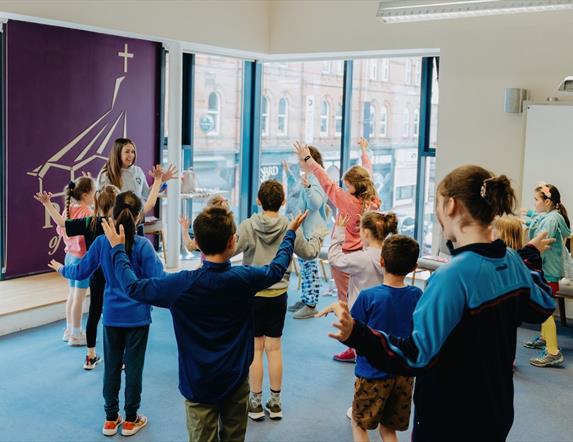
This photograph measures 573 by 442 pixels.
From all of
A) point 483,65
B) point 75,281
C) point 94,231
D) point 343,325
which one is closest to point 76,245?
point 75,281

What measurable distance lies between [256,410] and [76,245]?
1.74 metres

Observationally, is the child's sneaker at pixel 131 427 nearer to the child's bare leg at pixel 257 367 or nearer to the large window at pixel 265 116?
the child's bare leg at pixel 257 367

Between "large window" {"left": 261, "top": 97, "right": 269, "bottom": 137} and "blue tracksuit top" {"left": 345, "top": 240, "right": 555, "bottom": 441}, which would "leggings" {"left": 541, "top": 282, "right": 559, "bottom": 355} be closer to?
"blue tracksuit top" {"left": 345, "top": 240, "right": 555, "bottom": 441}

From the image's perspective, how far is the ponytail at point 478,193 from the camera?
1.90m

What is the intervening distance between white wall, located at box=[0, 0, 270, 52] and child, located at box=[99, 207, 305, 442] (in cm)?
361

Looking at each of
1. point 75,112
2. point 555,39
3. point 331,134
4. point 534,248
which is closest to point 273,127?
point 331,134

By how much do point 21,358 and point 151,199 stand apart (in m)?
1.39

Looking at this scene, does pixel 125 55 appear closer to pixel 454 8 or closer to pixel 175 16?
pixel 175 16

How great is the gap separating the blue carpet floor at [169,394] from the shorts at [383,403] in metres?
0.64

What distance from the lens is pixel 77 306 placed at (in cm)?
504

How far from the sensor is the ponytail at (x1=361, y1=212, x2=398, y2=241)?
3.79 metres

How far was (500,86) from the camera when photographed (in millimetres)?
6266

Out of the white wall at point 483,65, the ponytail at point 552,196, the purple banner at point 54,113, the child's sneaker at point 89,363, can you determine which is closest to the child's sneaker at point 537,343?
the ponytail at point 552,196

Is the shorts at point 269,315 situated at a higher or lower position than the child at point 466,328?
lower
